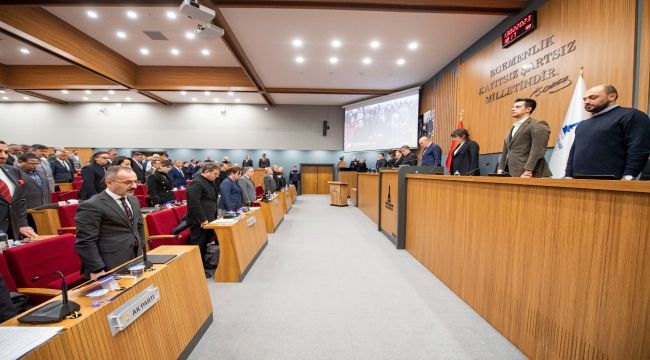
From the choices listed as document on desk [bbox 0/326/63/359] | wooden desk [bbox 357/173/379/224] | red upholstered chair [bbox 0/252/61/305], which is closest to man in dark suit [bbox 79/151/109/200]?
red upholstered chair [bbox 0/252/61/305]

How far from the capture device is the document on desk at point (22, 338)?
902 mm

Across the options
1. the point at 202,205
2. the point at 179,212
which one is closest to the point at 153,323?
the point at 202,205

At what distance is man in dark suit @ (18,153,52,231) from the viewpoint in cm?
358

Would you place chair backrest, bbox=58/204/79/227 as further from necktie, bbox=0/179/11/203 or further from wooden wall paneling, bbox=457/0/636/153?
wooden wall paneling, bbox=457/0/636/153

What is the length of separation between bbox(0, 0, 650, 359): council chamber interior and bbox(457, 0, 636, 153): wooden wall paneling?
0.08ft

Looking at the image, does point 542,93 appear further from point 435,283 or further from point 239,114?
point 239,114

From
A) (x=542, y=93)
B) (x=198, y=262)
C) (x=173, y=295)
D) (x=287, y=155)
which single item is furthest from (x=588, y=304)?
(x=287, y=155)

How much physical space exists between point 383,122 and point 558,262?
31.2 ft

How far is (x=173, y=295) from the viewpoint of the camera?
179 centimetres

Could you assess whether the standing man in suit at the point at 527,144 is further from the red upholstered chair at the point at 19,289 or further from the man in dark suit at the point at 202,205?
the red upholstered chair at the point at 19,289

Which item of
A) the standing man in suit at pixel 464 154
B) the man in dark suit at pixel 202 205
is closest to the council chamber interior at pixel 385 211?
the man in dark suit at pixel 202 205

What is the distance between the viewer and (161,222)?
11.0 ft

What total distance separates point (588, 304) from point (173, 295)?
2.34 metres

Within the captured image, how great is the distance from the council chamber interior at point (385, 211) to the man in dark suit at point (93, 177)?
2.79 ft
